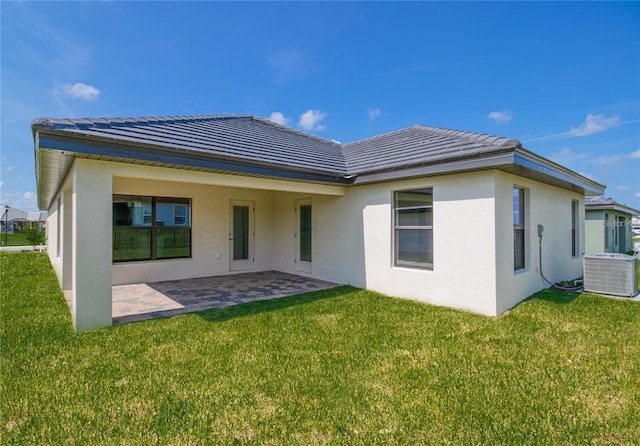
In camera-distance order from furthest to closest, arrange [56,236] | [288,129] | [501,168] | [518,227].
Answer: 1. [288,129]
2. [56,236]
3. [518,227]
4. [501,168]

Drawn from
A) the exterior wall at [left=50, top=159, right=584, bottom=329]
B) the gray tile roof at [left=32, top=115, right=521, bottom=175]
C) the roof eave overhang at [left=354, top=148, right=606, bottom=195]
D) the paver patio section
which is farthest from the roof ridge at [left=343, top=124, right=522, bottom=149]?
the paver patio section

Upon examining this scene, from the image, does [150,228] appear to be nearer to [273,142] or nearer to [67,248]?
[67,248]

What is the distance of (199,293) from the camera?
8531 millimetres

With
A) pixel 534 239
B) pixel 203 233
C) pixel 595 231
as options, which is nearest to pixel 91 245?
pixel 203 233

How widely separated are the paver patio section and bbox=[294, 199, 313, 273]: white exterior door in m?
0.56

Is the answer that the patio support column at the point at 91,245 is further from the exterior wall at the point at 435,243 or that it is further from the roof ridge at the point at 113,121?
the exterior wall at the point at 435,243

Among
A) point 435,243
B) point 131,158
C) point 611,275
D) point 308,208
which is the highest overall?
point 131,158

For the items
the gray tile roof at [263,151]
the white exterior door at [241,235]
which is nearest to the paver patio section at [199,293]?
the white exterior door at [241,235]

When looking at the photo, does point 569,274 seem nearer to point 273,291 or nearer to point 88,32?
point 273,291

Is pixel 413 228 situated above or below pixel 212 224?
below

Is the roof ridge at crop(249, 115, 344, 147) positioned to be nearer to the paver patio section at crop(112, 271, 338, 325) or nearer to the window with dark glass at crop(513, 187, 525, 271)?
the paver patio section at crop(112, 271, 338, 325)

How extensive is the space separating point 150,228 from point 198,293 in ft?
11.2

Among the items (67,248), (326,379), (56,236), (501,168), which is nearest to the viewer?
(326,379)

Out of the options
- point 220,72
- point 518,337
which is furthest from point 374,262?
point 220,72
